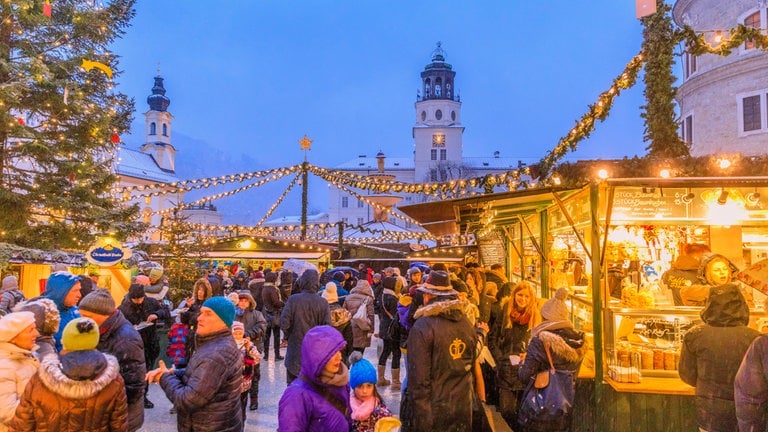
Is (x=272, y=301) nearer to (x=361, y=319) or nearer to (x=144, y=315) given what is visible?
(x=361, y=319)

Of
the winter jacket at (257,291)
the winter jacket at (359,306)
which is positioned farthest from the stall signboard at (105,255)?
the winter jacket at (359,306)

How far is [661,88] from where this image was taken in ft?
22.8

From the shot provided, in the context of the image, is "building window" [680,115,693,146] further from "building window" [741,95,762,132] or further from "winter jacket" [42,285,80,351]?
"winter jacket" [42,285,80,351]


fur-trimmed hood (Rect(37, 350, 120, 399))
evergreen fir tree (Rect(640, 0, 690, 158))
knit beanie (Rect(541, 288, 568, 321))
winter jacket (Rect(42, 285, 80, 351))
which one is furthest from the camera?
evergreen fir tree (Rect(640, 0, 690, 158))

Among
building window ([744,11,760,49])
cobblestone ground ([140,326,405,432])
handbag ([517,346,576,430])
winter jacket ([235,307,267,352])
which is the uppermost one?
building window ([744,11,760,49])

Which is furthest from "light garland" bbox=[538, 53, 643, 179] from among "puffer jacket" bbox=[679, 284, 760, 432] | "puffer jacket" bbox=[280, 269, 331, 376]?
"puffer jacket" bbox=[280, 269, 331, 376]

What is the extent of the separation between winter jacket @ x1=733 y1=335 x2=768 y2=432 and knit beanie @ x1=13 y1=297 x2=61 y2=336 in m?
5.12

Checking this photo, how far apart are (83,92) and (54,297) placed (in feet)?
37.6

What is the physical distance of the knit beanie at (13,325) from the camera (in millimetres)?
3576

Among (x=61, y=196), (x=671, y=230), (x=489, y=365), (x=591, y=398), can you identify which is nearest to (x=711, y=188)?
(x=671, y=230)

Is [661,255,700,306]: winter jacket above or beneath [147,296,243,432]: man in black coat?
above

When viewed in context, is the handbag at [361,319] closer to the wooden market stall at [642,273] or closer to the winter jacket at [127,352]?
the wooden market stall at [642,273]

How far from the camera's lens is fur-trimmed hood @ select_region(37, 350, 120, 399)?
326 centimetres

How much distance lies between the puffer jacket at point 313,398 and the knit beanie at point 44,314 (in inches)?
101
